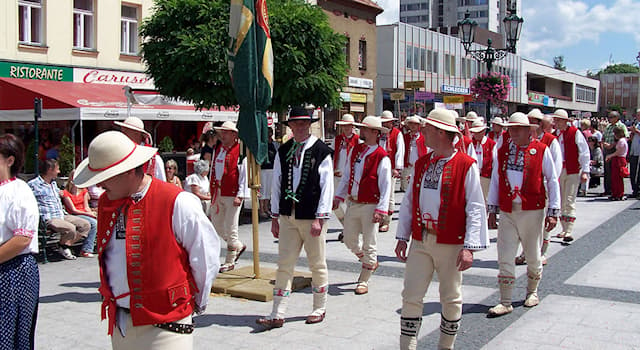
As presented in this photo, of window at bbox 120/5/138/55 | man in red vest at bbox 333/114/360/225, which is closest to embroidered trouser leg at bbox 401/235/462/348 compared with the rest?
man in red vest at bbox 333/114/360/225

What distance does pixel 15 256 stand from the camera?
4.04 m

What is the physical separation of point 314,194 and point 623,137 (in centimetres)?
1339

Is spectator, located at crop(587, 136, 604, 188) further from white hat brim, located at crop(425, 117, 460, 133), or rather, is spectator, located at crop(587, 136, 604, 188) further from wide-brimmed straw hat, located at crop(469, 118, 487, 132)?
white hat brim, located at crop(425, 117, 460, 133)

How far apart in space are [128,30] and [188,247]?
2354 cm

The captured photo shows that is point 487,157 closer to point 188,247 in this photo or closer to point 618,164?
point 618,164

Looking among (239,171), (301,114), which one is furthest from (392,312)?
(239,171)

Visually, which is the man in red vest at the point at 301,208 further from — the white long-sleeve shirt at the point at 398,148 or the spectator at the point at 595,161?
the spectator at the point at 595,161

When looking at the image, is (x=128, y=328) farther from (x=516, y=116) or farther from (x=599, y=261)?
(x=599, y=261)

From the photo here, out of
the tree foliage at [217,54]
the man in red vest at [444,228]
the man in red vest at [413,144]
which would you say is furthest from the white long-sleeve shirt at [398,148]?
the man in red vest at [444,228]

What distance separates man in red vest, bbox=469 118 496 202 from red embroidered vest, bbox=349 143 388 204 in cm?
407

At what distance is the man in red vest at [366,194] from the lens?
Answer: 295 inches

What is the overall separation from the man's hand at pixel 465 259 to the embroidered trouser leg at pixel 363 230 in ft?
8.53

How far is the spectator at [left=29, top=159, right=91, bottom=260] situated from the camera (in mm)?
9625

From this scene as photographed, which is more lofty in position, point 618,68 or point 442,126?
point 618,68
